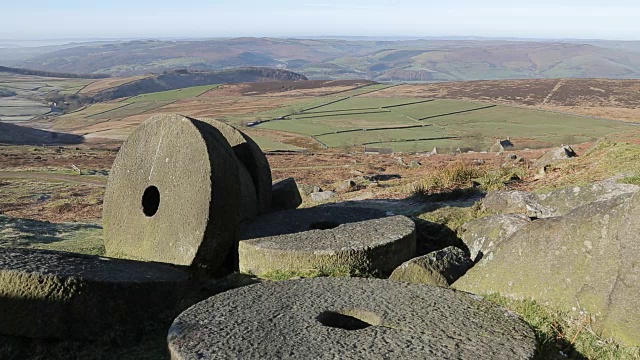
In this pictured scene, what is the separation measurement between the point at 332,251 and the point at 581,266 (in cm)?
327

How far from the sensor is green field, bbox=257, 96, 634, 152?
50469mm

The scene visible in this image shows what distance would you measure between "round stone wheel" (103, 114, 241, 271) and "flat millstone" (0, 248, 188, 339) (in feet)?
3.73

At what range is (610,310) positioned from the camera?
17.2 ft

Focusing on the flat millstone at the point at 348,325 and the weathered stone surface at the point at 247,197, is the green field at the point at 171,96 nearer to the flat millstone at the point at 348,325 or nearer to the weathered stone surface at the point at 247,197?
the weathered stone surface at the point at 247,197

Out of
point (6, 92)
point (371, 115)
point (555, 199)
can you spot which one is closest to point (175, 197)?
point (555, 199)

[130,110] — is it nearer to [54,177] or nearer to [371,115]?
[371,115]

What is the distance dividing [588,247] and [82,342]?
584 centimetres

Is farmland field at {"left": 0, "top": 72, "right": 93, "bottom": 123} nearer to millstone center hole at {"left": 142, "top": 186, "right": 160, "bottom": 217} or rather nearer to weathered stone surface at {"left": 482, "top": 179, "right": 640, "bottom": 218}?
millstone center hole at {"left": 142, "top": 186, "right": 160, "bottom": 217}

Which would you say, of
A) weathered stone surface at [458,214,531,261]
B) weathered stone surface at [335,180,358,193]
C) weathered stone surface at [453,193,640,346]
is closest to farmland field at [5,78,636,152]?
weathered stone surface at [335,180,358,193]

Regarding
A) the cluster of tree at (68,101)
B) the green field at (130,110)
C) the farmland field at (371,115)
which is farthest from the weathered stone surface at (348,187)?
the cluster of tree at (68,101)

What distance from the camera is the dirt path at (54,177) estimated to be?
29.2 meters

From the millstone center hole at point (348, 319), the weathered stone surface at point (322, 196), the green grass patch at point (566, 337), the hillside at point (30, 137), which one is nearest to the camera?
the green grass patch at point (566, 337)

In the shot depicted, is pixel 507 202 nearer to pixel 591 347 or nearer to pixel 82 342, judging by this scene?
pixel 591 347

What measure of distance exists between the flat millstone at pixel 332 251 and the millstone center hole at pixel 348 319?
5.65ft
